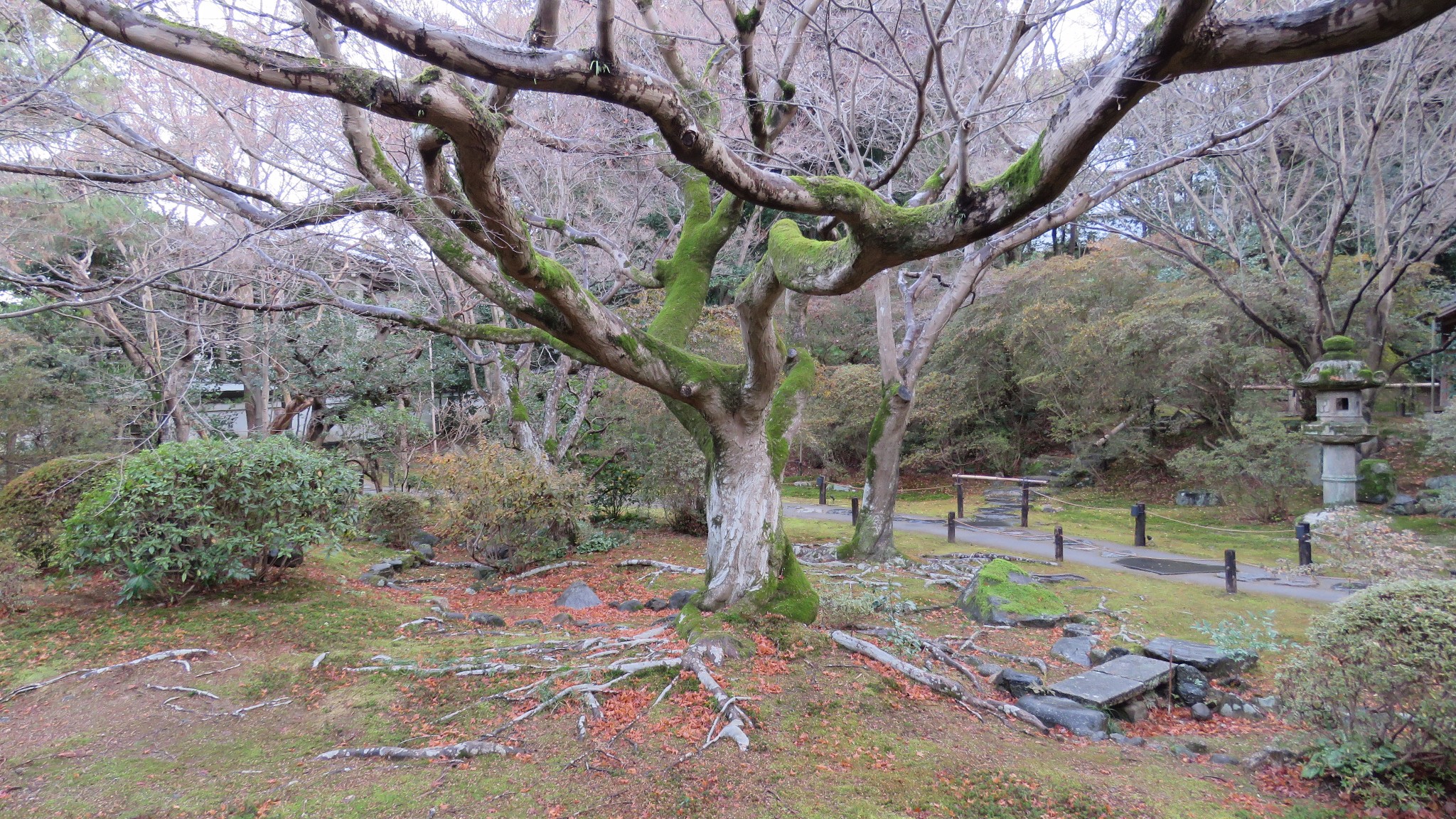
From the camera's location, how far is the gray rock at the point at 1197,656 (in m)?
5.82

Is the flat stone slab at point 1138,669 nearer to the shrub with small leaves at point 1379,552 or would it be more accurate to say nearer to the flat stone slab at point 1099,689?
the flat stone slab at point 1099,689

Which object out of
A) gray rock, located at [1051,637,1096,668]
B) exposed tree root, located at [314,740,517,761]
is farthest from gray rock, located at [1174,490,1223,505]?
exposed tree root, located at [314,740,517,761]

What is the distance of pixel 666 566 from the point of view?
10.4 meters

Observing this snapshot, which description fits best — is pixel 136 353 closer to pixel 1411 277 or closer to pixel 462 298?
pixel 462 298

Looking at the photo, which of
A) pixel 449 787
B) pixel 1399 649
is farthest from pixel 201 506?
pixel 1399 649

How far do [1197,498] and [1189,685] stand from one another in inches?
500

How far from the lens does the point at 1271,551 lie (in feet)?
37.8

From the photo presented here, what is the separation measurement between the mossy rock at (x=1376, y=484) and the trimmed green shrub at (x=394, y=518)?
688 inches

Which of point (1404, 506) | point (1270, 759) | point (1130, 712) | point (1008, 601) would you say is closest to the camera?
point (1270, 759)

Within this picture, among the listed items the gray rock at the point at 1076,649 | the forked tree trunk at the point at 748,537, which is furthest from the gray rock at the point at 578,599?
the gray rock at the point at 1076,649

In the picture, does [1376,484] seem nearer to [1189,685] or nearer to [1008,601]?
[1008,601]

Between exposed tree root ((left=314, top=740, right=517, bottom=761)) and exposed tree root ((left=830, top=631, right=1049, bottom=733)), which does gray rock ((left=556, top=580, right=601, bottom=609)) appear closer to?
exposed tree root ((left=830, top=631, right=1049, bottom=733))

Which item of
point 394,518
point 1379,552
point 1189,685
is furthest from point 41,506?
point 1379,552

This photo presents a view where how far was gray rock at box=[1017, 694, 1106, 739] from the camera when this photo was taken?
15.9 ft
